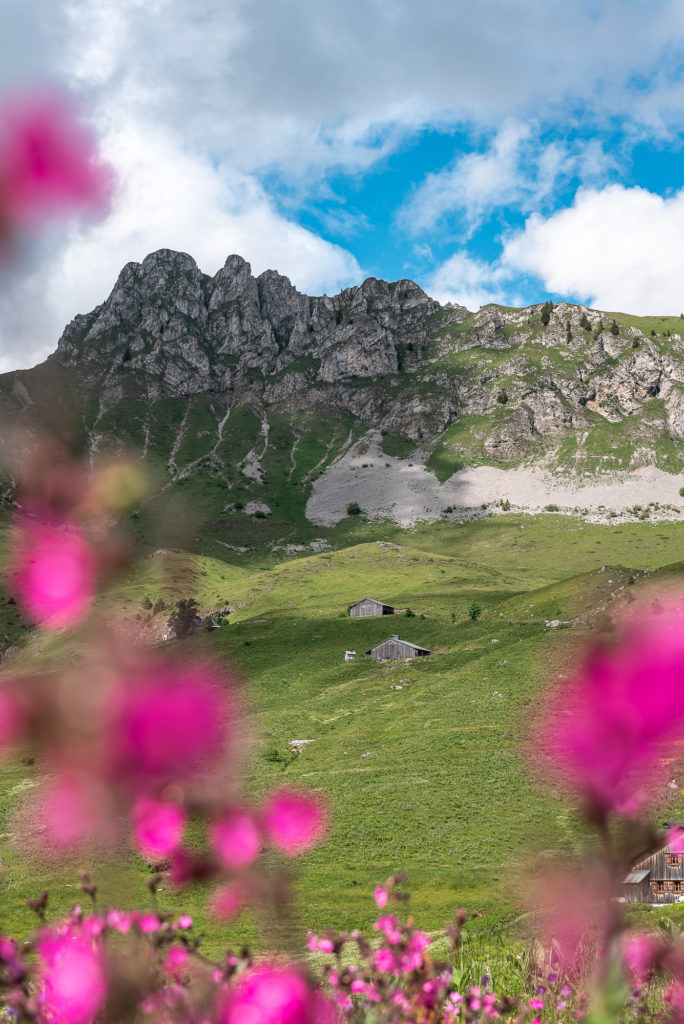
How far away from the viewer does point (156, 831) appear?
233 centimetres

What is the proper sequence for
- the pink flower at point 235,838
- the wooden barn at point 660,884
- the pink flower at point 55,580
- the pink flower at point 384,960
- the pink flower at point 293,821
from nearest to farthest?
1. the pink flower at point 55,580
2. the pink flower at point 235,838
3. the pink flower at point 293,821
4. the pink flower at point 384,960
5. the wooden barn at point 660,884

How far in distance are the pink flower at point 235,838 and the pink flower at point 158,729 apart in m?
0.78

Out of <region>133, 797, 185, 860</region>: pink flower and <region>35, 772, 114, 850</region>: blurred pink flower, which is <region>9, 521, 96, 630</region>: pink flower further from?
<region>133, 797, 185, 860</region>: pink flower

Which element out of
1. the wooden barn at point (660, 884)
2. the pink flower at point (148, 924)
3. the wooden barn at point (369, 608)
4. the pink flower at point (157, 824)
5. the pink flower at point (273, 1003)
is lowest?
the wooden barn at point (660, 884)

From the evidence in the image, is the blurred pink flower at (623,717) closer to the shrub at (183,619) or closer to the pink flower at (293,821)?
the pink flower at (293,821)

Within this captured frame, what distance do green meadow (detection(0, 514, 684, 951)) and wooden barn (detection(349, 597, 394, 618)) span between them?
272 cm

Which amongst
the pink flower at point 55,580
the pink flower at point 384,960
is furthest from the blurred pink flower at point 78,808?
the pink flower at point 384,960

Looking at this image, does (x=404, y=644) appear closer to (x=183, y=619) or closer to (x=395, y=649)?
(x=395, y=649)

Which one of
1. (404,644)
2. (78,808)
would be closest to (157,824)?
(78,808)

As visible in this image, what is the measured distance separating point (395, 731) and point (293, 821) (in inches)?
2334

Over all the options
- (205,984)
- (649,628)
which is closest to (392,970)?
(205,984)

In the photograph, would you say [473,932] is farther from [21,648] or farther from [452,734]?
[21,648]

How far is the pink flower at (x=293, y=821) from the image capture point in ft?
9.66

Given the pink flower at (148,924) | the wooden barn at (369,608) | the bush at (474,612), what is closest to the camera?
the pink flower at (148,924)
